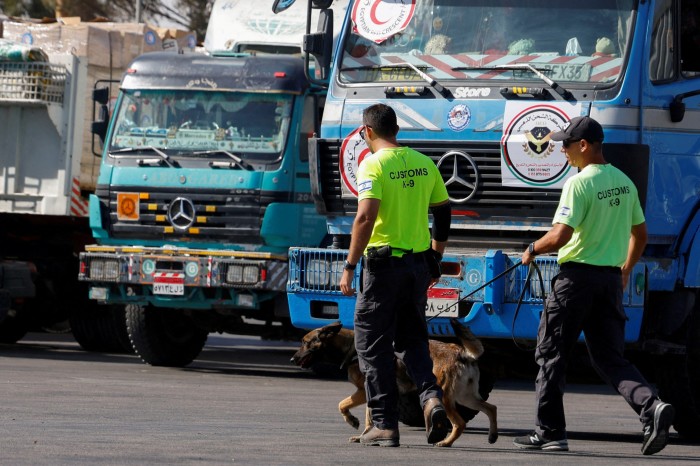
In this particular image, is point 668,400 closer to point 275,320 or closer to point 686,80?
point 686,80

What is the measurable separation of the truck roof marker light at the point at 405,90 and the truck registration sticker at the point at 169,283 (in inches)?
184

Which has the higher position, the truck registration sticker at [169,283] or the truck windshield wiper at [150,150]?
the truck windshield wiper at [150,150]

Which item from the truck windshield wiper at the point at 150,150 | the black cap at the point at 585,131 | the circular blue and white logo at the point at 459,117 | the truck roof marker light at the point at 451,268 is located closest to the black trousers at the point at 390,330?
the black cap at the point at 585,131

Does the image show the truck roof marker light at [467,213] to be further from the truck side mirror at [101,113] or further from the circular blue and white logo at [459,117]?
the truck side mirror at [101,113]

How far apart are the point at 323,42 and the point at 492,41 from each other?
152 cm

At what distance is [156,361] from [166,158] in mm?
2129

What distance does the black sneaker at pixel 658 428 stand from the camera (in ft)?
28.7

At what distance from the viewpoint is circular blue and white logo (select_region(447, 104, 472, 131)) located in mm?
10766

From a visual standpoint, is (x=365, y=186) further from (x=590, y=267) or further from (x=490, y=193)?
(x=490, y=193)

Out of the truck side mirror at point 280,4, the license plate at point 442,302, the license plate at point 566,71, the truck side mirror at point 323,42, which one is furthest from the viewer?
the truck side mirror at point 280,4

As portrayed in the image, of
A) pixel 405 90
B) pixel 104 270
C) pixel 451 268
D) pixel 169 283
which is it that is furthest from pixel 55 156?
pixel 451 268

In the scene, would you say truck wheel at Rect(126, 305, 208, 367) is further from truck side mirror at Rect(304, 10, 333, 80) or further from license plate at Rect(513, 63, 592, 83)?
license plate at Rect(513, 63, 592, 83)

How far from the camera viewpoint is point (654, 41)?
10.6 m

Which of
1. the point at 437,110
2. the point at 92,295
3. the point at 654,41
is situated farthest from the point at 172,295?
the point at 654,41
